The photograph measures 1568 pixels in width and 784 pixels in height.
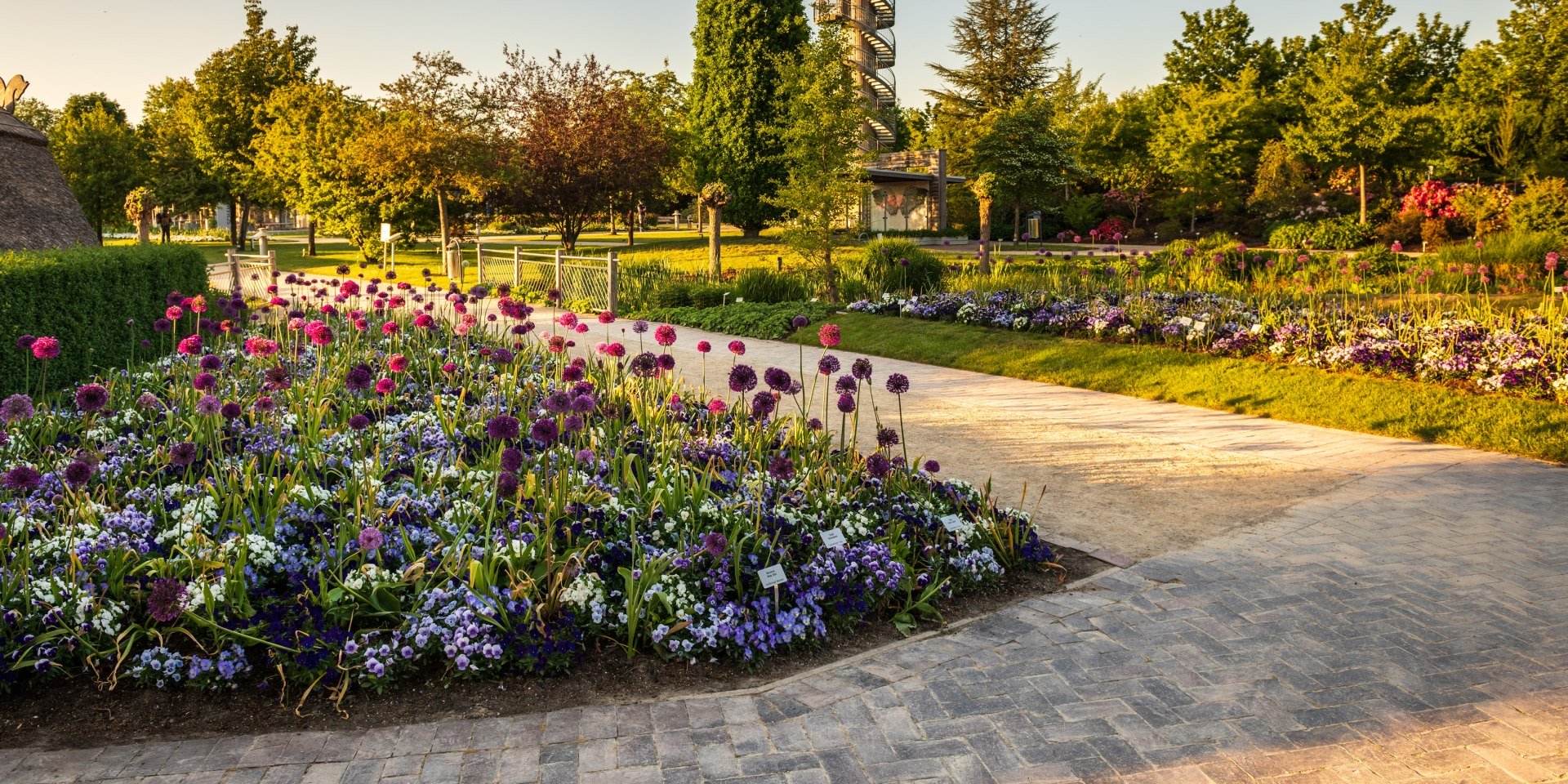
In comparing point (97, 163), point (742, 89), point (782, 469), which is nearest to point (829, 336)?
point (782, 469)

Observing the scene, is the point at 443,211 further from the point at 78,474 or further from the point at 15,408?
the point at 78,474

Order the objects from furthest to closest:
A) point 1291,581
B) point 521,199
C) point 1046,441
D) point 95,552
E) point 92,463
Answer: point 521,199 < point 1046,441 < point 1291,581 < point 92,463 < point 95,552

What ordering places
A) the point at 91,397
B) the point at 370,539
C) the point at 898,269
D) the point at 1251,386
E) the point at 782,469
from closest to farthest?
1. the point at 370,539
2. the point at 91,397
3. the point at 782,469
4. the point at 1251,386
5. the point at 898,269

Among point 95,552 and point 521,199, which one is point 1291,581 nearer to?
point 95,552

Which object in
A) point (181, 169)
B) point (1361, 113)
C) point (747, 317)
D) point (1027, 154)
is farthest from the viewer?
point (1027, 154)

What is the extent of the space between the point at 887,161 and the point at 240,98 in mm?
29566

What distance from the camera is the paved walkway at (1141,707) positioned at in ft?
10.0

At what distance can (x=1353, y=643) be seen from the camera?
12.9 ft

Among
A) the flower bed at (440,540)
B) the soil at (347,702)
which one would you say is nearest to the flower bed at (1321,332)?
the flower bed at (440,540)

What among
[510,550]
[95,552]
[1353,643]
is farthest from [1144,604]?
[95,552]

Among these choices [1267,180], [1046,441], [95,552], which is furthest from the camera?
[1267,180]

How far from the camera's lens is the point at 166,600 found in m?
3.37

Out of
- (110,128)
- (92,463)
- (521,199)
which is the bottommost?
(92,463)

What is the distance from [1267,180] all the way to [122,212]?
4639 centimetres
